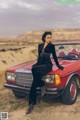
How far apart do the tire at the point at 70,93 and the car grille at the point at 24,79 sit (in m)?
0.97

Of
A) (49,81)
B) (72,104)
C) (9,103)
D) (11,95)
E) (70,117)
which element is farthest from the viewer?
(11,95)

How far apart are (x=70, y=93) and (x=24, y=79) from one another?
131 cm

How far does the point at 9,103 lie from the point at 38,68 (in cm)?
176

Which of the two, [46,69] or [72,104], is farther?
[72,104]

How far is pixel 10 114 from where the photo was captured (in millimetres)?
5766

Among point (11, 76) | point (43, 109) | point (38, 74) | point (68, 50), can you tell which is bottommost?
point (43, 109)

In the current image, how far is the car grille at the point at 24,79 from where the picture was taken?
19.7ft

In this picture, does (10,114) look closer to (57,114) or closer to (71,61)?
(57,114)

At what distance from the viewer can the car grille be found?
6.00 m

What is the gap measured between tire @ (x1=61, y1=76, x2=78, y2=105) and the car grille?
0.97m

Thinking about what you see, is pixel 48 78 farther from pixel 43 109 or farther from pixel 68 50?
pixel 68 50

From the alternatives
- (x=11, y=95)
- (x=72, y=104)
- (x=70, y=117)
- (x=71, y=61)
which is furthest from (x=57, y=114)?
(x=11, y=95)

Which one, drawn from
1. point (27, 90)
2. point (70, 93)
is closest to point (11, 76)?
point (27, 90)

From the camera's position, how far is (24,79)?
609cm
